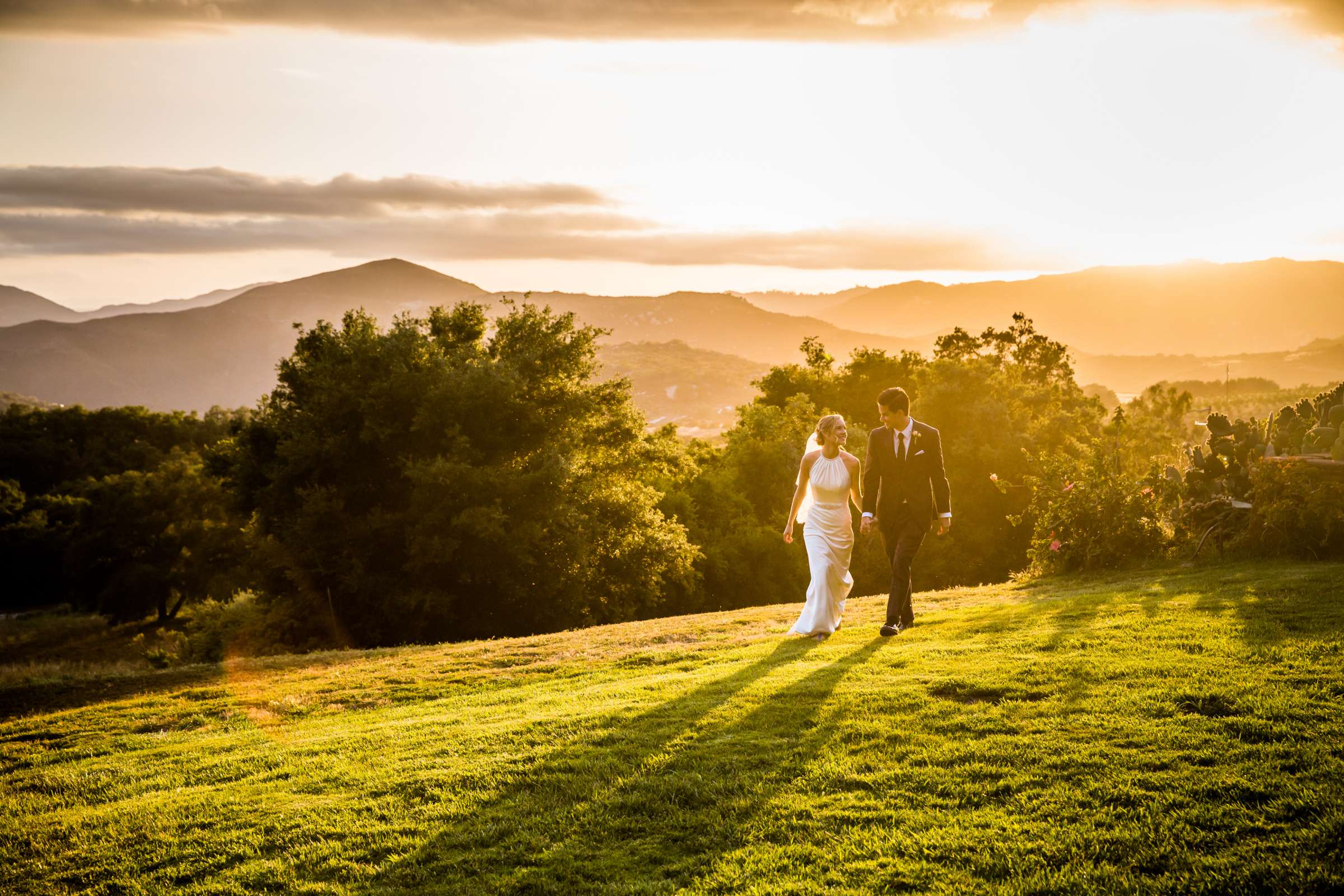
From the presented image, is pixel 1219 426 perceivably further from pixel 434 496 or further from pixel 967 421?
pixel 967 421

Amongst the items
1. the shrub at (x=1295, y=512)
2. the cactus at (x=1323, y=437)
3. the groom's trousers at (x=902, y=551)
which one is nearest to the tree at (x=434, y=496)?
the groom's trousers at (x=902, y=551)

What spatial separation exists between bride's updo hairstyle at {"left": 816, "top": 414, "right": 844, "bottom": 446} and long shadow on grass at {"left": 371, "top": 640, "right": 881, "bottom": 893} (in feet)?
13.9

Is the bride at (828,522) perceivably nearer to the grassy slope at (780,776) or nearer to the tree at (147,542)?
the grassy slope at (780,776)

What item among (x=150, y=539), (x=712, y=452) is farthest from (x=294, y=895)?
(x=150, y=539)

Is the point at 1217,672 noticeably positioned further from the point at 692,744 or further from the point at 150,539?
the point at 150,539

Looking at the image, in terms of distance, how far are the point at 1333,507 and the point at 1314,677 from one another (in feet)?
24.7

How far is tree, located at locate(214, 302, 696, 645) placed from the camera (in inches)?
1106

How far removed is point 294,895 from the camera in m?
5.04

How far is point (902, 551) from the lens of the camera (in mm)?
10516

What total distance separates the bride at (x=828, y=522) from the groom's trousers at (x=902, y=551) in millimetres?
548

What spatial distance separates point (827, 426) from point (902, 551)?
6.13 ft

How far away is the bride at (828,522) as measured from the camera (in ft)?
36.9

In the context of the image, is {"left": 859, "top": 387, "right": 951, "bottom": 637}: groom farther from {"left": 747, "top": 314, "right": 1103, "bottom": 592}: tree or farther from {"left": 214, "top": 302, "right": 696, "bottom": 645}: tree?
{"left": 747, "top": 314, "right": 1103, "bottom": 592}: tree

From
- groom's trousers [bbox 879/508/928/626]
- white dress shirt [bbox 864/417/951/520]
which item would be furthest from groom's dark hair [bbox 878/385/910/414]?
groom's trousers [bbox 879/508/928/626]
